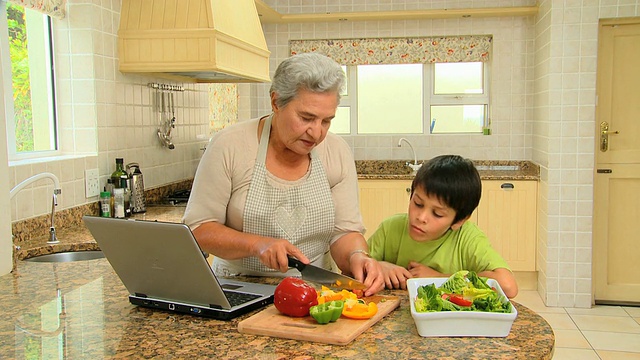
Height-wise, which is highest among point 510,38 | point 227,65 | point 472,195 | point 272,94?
point 510,38

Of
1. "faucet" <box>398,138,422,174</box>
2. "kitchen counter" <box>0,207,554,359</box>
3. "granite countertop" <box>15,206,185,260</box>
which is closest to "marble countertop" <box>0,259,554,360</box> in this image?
"kitchen counter" <box>0,207,554,359</box>

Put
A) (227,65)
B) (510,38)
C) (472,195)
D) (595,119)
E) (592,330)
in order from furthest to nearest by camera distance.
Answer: (510,38) → (595,119) → (592,330) → (227,65) → (472,195)

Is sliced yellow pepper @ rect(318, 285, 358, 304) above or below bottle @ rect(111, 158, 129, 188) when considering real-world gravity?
below

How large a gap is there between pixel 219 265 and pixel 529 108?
13.1ft

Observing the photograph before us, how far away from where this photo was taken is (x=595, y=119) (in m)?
4.64

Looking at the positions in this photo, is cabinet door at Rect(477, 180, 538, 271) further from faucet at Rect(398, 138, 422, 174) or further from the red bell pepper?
the red bell pepper

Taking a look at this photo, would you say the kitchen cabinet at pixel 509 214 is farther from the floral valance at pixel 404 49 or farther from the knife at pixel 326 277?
the knife at pixel 326 277

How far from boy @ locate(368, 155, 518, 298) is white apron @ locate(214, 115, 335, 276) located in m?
0.26

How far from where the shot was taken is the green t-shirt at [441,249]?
1.88m

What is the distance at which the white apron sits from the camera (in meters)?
1.96

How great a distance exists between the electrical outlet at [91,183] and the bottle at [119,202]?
0.30 feet

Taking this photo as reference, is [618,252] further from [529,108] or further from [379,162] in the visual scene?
[379,162]

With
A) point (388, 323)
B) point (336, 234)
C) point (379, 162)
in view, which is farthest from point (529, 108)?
point (388, 323)

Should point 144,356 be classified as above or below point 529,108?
→ below
